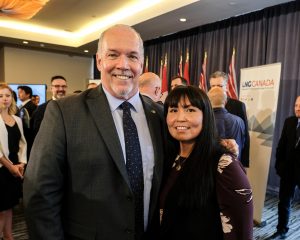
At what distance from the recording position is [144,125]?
1282 mm

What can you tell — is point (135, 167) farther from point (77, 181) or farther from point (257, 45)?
point (257, 45)

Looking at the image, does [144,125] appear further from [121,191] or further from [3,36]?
[3,36]

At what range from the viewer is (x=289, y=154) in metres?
3.05

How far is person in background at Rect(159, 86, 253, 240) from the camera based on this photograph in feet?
3.70

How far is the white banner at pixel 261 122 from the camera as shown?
3336 millimetres

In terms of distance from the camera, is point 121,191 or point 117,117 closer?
point 121,191

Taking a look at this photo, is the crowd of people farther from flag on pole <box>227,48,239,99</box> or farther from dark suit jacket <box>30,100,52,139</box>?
flag on pole <box>227,48,239,99</box>

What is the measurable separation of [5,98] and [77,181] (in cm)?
206

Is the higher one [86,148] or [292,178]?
[86,148]

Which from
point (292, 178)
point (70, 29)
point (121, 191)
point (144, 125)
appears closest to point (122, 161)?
point (121, 191)

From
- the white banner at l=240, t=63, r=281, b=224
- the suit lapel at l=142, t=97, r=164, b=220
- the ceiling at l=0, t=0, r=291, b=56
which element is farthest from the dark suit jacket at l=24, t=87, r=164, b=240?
the ceiling at l=0, t=0, r=291, b=56

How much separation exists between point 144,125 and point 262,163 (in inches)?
99.7

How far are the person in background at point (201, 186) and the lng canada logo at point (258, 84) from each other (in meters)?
2.44

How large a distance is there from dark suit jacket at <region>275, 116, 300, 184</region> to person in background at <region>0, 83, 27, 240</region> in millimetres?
2660
